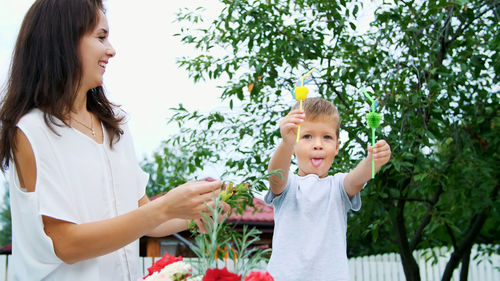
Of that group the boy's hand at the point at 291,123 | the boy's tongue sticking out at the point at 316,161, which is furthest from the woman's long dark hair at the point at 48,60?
the boy's tongue sticking out at the point at 316,161

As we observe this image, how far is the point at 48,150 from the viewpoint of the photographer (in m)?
1.44

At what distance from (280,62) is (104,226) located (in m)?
2.66

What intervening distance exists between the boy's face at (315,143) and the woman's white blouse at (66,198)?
0.73 metres

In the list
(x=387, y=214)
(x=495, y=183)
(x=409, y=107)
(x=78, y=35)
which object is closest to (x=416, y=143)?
(x=409, y=107)

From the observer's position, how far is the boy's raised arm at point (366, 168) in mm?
1911

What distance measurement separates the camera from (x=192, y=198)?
3.89 feet

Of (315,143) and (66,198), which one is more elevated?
(315,143)

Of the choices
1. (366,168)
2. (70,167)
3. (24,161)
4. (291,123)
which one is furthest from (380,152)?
(24,161)

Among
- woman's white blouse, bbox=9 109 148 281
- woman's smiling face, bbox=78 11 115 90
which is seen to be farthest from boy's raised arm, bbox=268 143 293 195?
woman's smiling face, bbox=78 11 115 90

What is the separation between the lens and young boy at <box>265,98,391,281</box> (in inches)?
75.7

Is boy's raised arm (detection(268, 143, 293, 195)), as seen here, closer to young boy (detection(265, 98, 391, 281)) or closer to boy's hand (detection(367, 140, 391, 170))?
young boy (detection(265, 98, 391, 281))

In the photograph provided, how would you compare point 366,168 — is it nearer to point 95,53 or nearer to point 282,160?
point 282,160

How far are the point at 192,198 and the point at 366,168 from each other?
985mm

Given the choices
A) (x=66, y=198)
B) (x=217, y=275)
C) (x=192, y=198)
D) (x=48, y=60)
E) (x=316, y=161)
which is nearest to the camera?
(x=217, y=275)
